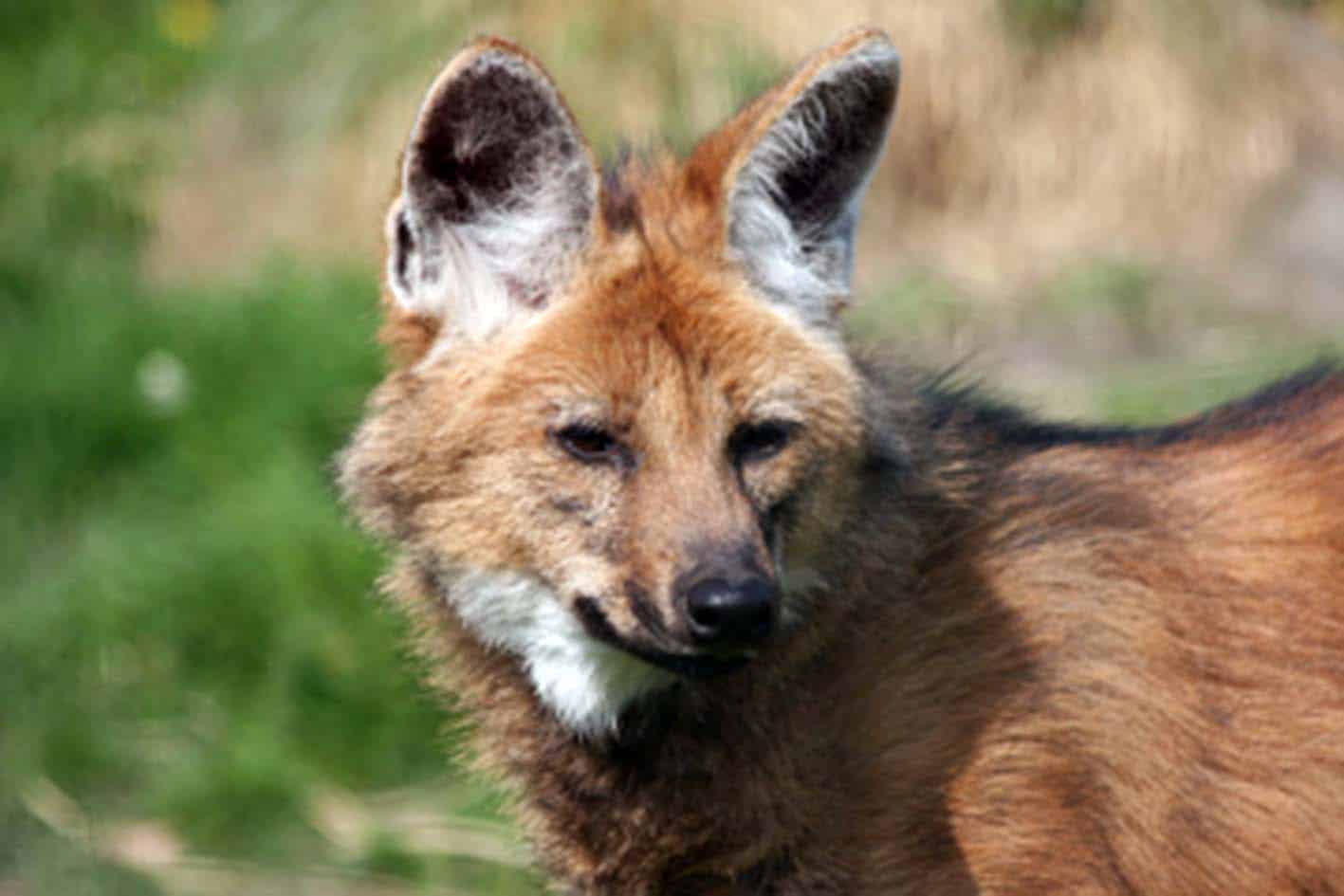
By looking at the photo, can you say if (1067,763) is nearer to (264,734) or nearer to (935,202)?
(264,734)

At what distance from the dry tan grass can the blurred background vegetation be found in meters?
0.01

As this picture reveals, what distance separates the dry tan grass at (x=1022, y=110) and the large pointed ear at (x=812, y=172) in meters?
3.87

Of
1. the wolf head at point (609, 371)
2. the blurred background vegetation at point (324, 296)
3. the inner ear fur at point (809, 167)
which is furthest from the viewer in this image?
the blurred background vegetation at point (324, 296)

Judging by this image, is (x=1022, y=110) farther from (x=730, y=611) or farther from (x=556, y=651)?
(x=730, y=611)

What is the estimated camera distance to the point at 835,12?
720 cm

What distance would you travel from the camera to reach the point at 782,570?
271 cm

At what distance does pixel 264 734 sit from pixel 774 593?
2665mm

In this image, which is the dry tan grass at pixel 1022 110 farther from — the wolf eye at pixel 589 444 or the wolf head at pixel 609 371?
the wolf eye at pixel 589 444

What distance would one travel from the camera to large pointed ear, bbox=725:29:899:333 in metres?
2.72

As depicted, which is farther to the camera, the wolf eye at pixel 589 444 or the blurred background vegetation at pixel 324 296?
the blurred background vegetation at pixel 324 296

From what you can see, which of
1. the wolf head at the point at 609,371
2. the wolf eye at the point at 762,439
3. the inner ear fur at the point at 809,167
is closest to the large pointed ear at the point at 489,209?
the wolf head at the point at 609,371

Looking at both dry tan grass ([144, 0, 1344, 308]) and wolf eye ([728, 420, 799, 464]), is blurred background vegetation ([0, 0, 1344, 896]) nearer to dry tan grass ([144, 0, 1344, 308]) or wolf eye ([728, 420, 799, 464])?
dry tan grass ([144, 0, 1344, 308])

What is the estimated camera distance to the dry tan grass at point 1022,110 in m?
6.89

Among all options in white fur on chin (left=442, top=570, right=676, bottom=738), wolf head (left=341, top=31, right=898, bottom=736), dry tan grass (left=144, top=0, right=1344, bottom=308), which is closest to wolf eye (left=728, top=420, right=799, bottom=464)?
wolf head (left=341, top=31, right=898, bottom=736)
